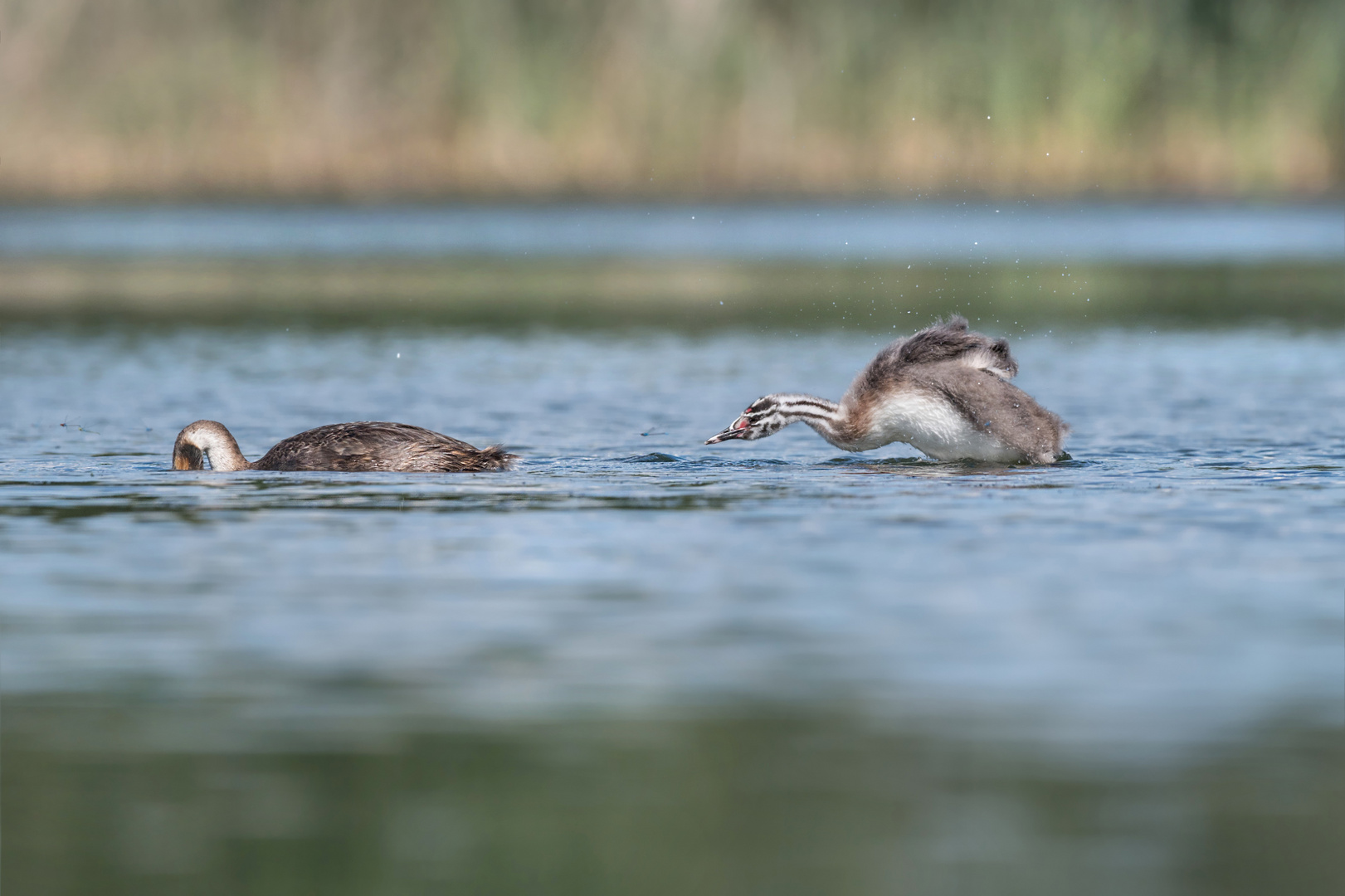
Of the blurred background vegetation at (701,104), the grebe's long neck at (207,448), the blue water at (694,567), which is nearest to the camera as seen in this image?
the blue water at (694,567)

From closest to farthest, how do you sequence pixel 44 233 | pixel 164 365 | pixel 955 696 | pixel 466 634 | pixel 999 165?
1. pixel 955 696
2. pixel 466 634
3. pixel 164 365
4. pixel 999 165
5. pixel 44 233

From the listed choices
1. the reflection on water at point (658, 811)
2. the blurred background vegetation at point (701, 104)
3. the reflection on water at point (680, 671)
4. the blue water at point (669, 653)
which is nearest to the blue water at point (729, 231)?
the blurred background vegetation at point (701, 104)

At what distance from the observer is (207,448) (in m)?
12.8

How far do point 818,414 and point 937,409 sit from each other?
721 mm

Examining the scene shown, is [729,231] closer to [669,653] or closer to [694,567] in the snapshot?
[694,567]

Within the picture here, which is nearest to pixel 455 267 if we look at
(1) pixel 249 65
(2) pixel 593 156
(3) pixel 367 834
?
(2) pixel 593 156

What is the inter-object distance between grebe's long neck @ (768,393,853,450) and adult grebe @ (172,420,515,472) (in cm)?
155

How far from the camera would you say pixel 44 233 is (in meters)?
41.8

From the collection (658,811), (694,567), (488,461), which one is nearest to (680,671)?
(658,811)

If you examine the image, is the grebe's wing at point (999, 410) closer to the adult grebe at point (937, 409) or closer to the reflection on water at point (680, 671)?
the adult grebe at point (937, 409)

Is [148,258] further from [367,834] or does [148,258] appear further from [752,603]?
[367,834]

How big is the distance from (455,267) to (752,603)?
82.2ft

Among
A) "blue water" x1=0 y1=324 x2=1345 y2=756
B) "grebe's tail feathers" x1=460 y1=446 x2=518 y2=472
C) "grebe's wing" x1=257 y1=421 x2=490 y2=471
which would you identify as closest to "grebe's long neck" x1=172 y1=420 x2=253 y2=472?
"blue water" x1=0 y1=324 x2=1345 y2=756

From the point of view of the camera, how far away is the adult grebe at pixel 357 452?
12750mm
